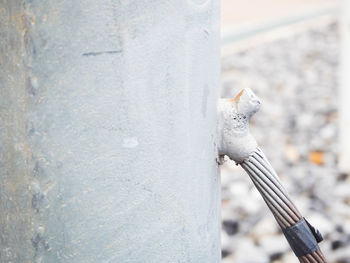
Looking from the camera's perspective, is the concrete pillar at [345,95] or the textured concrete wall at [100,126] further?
the concrete pillar at [345,95]

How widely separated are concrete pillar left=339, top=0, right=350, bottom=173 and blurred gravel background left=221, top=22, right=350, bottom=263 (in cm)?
12

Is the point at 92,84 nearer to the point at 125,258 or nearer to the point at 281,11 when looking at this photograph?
the point at 125,258

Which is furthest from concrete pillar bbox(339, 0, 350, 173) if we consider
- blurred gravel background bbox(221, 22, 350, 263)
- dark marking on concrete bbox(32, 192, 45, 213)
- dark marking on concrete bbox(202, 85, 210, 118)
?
dark marking on concrete bbox(32, 192, 45, 213)

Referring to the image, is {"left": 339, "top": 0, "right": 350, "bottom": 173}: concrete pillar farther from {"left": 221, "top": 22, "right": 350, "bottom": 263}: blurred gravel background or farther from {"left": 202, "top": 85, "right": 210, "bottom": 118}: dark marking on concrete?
{"left": 202, "top": 85, "right": 210, "bottom": 118}: dark marking on concrete

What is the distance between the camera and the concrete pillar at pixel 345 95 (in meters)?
3.29

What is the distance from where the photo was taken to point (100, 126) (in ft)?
2.50

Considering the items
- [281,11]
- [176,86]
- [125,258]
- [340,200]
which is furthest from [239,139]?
[281,11]

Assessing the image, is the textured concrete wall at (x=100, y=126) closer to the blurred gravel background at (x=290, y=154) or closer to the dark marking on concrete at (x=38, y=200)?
the dark marking on concrete at (x=38, y=200)

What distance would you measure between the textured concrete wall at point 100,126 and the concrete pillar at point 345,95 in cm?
268

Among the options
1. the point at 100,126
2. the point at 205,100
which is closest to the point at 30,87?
the point at 100,126

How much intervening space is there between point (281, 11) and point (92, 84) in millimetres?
11261

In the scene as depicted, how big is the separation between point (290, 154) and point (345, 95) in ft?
2.13

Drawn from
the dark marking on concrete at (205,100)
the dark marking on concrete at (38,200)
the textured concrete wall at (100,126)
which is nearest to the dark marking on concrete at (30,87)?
the textured concrete wall at (100,126)

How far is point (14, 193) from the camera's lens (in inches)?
31.1
